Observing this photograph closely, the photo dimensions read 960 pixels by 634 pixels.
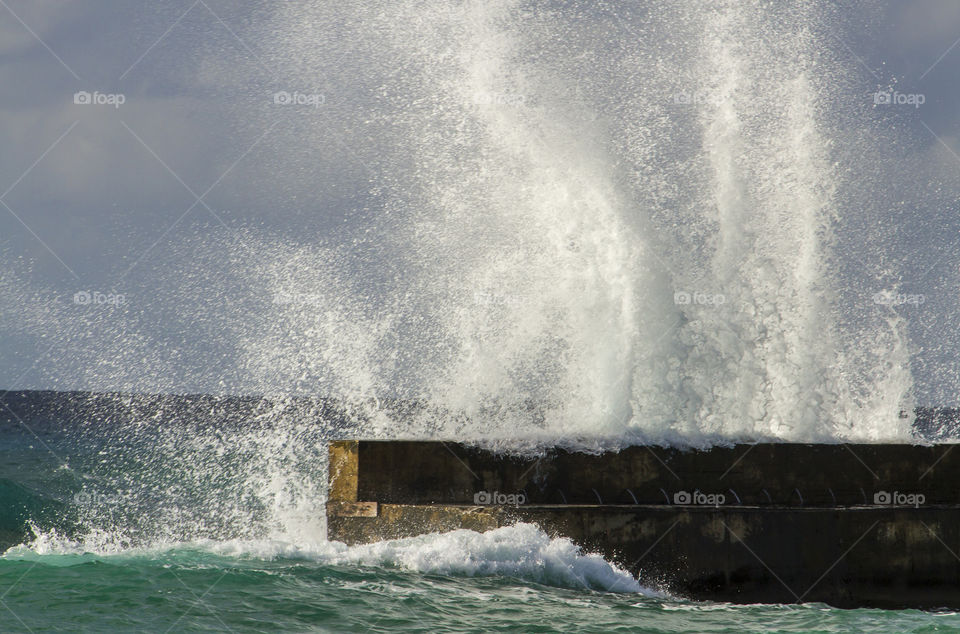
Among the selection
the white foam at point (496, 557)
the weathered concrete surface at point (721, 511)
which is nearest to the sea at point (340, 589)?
the white foam at point (496, 557)

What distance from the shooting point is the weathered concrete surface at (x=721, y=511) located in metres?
8.68

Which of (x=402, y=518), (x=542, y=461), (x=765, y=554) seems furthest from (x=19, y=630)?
(x=765, y=554)

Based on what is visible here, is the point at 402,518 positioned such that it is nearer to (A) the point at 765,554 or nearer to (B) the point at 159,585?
(B) the point at 159,585

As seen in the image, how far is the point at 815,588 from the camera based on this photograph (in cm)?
862

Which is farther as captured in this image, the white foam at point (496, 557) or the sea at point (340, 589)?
the white foam at point (496, 557)

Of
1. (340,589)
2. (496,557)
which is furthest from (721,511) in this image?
(340,589)

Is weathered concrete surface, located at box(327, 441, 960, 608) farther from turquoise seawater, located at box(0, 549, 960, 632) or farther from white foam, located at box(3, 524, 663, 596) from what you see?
turquoise seawater, located at box(0, 549, 960, 632)

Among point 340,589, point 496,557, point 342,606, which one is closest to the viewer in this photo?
point 342,606

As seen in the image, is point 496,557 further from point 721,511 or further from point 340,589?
point 721,511

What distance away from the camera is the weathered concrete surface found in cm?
868

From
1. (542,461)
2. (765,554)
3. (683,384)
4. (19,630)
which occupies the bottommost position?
(19,630)

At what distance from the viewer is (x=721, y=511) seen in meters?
8.80

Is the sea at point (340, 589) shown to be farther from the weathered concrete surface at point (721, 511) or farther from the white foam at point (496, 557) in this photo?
the weathered concrete surface at point (721, 511)

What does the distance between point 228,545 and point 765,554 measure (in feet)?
19.6
